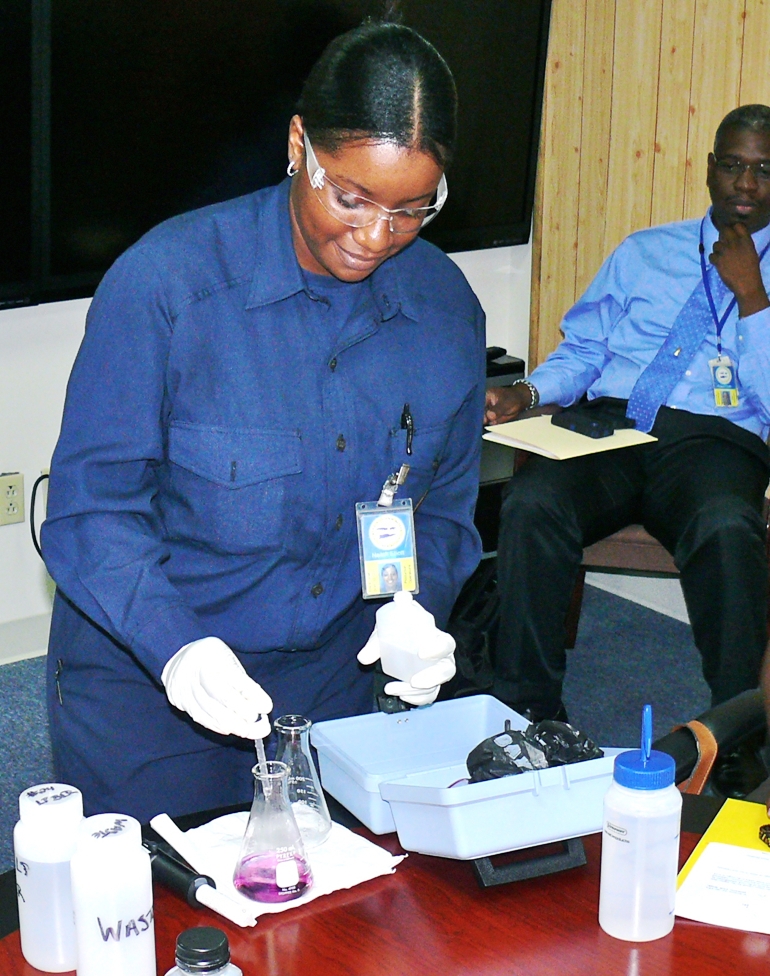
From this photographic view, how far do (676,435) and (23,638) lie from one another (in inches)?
72.0

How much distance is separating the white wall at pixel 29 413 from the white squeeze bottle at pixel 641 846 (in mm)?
2475

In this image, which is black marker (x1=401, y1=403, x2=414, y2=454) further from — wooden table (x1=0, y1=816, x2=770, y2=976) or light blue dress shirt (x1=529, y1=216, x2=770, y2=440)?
light blue dress shirt (x1=529, y1=216, x2=770, y2=440)

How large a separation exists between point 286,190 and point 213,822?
77cm

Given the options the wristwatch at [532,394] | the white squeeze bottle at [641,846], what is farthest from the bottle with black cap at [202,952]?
the wristwatch at [532,394]

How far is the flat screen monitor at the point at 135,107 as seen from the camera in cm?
300

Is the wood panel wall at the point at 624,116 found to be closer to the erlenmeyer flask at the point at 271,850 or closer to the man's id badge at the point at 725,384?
the man's id badge at the point at 725,384

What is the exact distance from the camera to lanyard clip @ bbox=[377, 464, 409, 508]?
1.65m

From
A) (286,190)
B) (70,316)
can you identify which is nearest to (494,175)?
(70,316)

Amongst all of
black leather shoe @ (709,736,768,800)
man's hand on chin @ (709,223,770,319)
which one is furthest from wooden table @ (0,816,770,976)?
man's hand on chin @ (709,223,770,319)

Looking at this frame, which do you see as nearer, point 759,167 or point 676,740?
point 676,740

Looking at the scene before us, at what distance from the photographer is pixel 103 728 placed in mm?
1677

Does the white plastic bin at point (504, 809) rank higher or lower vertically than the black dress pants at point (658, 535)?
higher

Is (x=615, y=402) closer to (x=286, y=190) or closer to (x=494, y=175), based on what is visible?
(x=494, y=175)

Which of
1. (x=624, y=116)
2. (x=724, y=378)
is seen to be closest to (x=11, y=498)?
(x=724, y=378)
